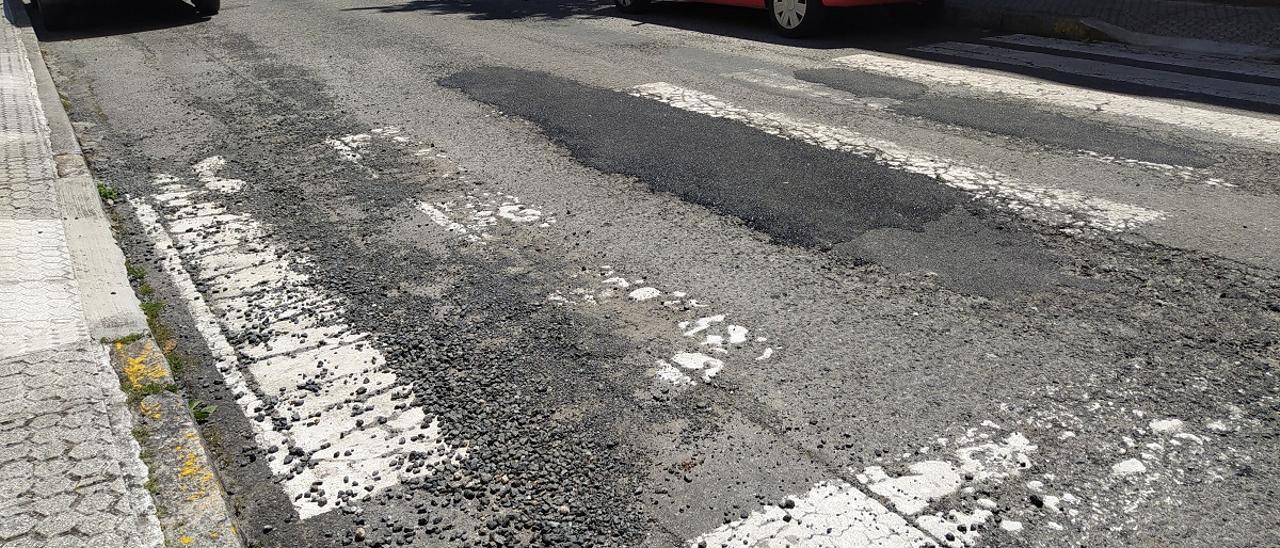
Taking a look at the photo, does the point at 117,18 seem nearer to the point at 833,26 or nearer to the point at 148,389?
the point at 833,26

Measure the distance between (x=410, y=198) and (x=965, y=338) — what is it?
3243 millimetres

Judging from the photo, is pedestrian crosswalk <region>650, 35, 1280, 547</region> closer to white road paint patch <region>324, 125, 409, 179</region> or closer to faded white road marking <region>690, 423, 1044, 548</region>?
faded white road marking <region>690, 423, 1044, 548</region>

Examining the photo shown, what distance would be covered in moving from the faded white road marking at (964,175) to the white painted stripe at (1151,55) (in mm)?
4393

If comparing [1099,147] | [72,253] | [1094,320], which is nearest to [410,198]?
[72,253]

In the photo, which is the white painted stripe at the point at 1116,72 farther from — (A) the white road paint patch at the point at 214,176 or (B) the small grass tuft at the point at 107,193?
(B) the small grass tuft at the point at 107,193

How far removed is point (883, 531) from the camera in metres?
2.80

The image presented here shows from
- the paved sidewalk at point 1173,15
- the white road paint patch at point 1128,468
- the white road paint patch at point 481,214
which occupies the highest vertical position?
the paved sidewalk at point 1173,15

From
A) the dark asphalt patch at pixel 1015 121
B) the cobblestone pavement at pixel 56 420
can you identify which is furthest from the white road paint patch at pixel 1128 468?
the dark asphalt patch at pixel 1015 121

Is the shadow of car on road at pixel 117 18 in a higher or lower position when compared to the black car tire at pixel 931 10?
lower

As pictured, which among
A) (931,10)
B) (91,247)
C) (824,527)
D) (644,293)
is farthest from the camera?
(931,10)

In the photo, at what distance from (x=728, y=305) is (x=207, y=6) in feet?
43.6

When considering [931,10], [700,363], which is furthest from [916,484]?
[931,10]

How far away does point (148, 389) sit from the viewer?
359cm

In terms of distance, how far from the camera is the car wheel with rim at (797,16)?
447 inches
